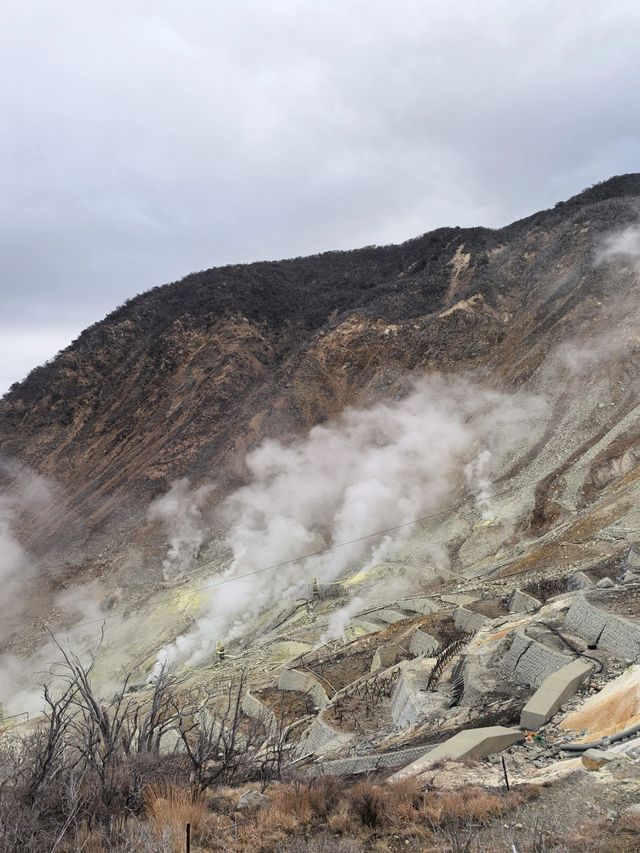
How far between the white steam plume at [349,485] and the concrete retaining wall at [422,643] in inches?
462

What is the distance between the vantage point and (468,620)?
58.6 feet

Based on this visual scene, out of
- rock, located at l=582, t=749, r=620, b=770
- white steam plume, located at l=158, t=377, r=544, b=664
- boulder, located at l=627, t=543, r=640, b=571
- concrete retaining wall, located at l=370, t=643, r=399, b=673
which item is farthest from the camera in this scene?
white steam plume, located at l=158, t=377, r=544, b=664

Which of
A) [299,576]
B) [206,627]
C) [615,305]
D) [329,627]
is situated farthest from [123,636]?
[615,305]

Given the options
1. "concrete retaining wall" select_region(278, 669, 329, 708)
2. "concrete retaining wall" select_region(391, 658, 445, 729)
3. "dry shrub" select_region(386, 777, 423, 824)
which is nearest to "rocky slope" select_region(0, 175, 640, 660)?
"concrete retaining wall" select_region(391, 658, 445, 729)

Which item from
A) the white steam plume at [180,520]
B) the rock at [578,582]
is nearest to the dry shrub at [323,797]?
the rock at [578,582]

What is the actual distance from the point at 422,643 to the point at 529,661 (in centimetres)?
542

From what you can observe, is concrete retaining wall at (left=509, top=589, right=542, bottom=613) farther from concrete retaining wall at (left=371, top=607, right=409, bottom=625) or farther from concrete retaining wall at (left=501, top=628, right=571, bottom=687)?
concrete retaining wall at (left=371, top=607, right=409, bottom=625)

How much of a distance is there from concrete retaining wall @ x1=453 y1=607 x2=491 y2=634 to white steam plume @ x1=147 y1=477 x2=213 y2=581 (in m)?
20.5

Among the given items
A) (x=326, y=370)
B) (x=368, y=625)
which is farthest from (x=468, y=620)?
(x=326, y=370)

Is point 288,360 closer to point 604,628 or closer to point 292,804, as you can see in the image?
point 604,628

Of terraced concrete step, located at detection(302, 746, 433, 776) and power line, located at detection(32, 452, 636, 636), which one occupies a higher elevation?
terraced concrete step, located at detection(302, 746, 433, 776)

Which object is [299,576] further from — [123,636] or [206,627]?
[123,636]

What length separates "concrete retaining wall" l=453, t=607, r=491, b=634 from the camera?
57.3 ft

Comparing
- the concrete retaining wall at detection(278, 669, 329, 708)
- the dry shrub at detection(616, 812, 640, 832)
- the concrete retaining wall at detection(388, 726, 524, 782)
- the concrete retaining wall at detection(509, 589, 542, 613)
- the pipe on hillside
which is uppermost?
the dry shrub at detection(616, 812, 640, 832)
